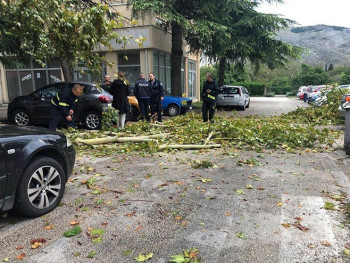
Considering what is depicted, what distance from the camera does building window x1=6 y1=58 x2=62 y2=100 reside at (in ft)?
75.6

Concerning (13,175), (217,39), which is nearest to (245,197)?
(13,175)

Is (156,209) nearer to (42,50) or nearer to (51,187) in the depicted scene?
(51,187)

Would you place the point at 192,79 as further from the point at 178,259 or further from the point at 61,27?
the point at 178,259

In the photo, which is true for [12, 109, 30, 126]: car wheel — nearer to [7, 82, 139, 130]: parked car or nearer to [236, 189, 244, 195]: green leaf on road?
[7, 82, 139, 130]: parked car

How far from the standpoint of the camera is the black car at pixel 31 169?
3461mm

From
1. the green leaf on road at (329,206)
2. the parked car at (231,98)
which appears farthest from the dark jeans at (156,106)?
the green leaf on road at (329,206)

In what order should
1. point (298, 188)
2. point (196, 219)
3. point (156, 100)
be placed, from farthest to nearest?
1. point (156, 100)
2. point (298, 188)
3. point (196, 219)

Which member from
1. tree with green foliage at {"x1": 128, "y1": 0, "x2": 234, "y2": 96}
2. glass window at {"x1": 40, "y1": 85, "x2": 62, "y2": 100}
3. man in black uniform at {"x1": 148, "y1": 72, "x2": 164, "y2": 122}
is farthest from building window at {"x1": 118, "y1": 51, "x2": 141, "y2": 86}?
glass window at {"x1": 40, "y1": 85, "x2": 62, "y2": 100}

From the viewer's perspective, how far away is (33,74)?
23.2m

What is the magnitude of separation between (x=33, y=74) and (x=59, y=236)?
72.9 feet

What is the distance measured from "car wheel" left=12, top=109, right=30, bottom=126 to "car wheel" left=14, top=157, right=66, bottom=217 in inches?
317

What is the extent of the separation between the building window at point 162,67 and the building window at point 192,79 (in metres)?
4.83

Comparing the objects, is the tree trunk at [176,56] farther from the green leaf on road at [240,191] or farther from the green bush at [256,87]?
the green bush at [256,87]

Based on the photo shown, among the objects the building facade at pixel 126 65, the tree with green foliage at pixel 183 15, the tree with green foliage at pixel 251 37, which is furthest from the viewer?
the building facade at pixel 126 65
